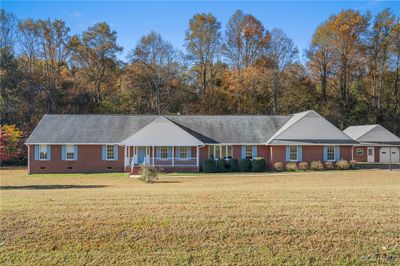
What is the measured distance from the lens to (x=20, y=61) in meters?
47.9

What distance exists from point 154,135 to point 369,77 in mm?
34129

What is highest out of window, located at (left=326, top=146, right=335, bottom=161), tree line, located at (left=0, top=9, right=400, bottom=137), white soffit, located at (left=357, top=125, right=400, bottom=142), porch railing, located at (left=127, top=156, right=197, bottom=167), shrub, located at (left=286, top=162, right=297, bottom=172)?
tree line, located at (left=0, top=9, right=400, bottom=137)

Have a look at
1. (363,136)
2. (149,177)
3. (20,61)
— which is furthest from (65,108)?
(363,136)

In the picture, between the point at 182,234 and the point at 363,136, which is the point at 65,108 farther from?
the point at 182,234

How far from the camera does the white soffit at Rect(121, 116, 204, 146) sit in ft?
104

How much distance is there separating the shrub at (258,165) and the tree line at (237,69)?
60.3 feet

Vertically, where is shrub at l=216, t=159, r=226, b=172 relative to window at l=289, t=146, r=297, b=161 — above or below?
below

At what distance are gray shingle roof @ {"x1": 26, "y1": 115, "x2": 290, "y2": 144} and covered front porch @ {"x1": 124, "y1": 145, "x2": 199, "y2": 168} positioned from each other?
148 centimetres

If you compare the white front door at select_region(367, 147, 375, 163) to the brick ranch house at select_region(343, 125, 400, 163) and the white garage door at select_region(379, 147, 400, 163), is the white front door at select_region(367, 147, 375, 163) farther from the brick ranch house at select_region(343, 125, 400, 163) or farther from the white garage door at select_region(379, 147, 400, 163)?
the white garage door at select_region(379, 147, 400, 163)

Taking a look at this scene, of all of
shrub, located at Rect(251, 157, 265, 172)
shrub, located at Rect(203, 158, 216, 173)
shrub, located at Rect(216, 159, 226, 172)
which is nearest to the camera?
shrub, located at Rect(203, 158, 216, 173)

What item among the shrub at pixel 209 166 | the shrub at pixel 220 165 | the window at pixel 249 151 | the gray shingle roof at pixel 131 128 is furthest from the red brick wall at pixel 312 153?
the shrub at pixel 209 166

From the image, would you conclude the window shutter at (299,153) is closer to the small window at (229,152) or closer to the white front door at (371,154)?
the small window at (229,152)

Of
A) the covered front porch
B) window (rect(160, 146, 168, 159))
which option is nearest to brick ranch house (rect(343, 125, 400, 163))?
the covered front porch

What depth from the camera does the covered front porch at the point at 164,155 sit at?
31.8 meters
